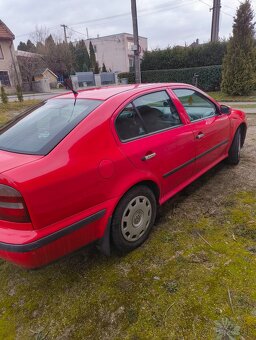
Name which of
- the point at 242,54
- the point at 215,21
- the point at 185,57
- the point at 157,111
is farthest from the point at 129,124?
the point at 215,21

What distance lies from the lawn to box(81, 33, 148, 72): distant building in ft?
156

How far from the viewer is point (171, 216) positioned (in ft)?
9.93

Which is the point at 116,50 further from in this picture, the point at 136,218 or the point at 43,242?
the point at 43,242

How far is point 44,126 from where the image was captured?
2.25 meters

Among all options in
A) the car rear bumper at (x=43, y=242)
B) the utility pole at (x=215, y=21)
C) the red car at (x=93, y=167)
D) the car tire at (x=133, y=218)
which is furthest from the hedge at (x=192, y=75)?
the car rear bumper at (x=43, y=242)

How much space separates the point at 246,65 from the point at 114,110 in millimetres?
12328

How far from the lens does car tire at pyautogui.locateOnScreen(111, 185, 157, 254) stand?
7.40 ft

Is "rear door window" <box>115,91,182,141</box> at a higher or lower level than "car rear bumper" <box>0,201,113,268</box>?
higher

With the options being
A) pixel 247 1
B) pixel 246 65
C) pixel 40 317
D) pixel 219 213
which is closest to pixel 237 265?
pixel 219 213

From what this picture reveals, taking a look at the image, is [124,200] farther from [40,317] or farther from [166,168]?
[40,317]

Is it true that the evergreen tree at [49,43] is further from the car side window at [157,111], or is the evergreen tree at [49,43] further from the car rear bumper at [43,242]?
the car rear bumper at [43,242]

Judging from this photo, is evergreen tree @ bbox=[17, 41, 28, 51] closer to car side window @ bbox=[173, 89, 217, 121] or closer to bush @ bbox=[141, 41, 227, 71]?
bush @ bbox=[141, 41, 227, 71]

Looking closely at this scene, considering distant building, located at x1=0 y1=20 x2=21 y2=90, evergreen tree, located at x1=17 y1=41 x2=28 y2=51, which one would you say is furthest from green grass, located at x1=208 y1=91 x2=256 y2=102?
evergreen tree, located at x1=17 y1=41 x2=28 y2=51

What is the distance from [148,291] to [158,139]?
136 centimetres
